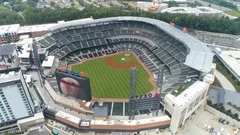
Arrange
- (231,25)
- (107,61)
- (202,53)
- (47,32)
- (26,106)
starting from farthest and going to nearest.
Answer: (231,25)
(47,32)
(107,61)
(202,53)
(26,106)

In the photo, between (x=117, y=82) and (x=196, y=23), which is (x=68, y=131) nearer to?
(x=117, y=82)

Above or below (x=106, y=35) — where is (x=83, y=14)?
above

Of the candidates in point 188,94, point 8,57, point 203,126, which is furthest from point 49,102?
point 203,126

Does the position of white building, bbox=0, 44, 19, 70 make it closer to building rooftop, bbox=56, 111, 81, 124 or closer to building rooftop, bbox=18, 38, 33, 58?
building rooftop, bbox=18, 38, 33, 58

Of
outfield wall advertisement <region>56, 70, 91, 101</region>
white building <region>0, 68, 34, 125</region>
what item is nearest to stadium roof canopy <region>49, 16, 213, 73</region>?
outfield wall advertisement <region>56, 70, 91, 101</region>

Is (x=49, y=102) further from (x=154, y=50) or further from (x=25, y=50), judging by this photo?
(x=154, y=50)

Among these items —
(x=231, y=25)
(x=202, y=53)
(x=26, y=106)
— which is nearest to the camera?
(x=26, y=106)

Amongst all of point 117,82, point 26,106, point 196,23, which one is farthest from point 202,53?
point 26,106
